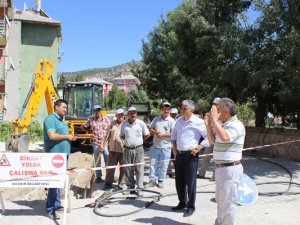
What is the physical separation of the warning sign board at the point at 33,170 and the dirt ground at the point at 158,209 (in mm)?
609

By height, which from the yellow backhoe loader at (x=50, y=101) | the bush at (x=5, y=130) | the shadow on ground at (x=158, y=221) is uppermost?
the yellow backhoe loader at (x=50, y=101)

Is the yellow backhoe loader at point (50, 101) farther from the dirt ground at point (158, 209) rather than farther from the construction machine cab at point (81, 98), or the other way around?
the dirt ground at point (158, 209)

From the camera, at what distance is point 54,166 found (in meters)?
6.24

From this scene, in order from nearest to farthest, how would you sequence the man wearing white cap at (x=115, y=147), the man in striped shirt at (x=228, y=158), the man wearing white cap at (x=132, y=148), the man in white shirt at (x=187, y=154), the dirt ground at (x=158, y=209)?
the man in striped shirt at (x=228, y=158)
the dirt ground at (x=158, y=209)
the man in white shirt at (x=187, y=154)
the man wearing white cap at (x=132, y=148)
the man wearing white cap at (x=115, y=147)

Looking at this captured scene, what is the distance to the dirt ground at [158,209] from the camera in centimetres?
625

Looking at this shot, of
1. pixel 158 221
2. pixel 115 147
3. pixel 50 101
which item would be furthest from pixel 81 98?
pixel 158 221

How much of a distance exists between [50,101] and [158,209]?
8.66m

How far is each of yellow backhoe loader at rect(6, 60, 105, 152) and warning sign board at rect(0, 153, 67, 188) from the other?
5270 millimetres

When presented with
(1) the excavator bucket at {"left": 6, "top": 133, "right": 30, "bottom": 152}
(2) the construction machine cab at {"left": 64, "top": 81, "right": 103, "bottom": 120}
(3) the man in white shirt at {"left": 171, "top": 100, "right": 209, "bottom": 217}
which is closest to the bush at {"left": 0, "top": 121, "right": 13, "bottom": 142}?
(2) the construction machine cab at {"left": 64, "top": 81, "right": 103, "bottom": 120}

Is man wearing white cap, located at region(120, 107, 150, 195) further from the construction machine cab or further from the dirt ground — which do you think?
the construction machine cab

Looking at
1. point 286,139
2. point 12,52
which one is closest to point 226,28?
point 286,139

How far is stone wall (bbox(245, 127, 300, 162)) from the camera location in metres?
13.3

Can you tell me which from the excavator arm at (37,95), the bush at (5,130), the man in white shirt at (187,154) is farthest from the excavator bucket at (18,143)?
the bush at (5,130)

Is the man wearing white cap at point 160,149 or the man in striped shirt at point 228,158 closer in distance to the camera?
the man in striped shirt at point 228,158
